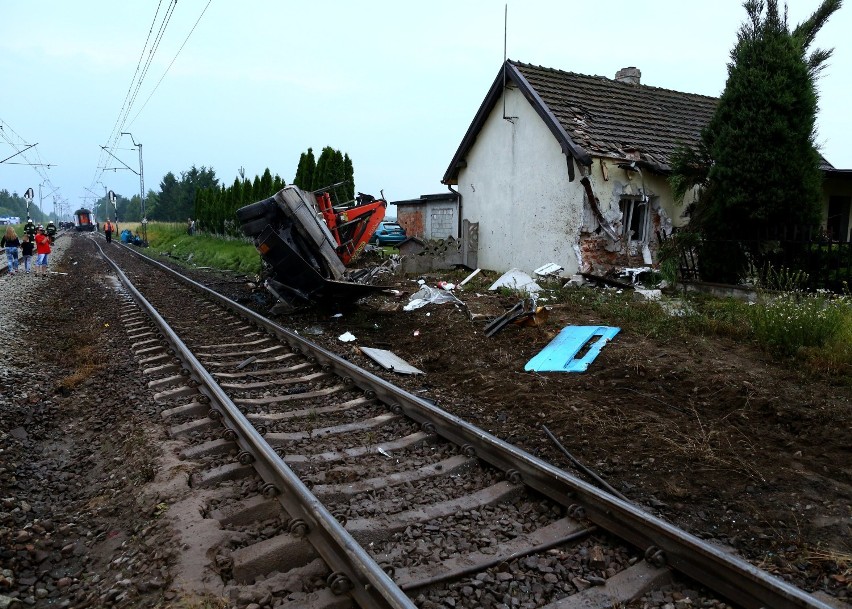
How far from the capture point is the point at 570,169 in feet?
44.5

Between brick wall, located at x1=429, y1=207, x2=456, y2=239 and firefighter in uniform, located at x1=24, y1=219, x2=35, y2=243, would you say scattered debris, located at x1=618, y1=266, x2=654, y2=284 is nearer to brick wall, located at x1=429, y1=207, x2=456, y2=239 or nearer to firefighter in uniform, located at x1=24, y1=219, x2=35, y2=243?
brick wall, located at x1=429, y1=207, x2=456, y2=239

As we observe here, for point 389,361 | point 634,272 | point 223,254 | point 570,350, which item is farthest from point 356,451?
point 223,254

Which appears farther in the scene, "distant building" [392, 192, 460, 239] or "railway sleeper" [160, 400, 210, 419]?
"distant building" [392, 192, 460, 239]

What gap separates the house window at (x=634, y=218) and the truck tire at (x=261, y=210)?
8.16 meters

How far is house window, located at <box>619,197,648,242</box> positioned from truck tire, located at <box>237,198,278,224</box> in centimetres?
816

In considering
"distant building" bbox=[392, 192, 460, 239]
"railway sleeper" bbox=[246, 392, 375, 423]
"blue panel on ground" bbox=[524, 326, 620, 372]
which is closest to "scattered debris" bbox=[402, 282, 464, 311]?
"blue panel on ground" bbox=[524, 326, 620, 372]

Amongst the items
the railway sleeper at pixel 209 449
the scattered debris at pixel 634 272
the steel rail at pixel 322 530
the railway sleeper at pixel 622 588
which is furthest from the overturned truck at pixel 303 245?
the railway sleeper at pixel 622 588

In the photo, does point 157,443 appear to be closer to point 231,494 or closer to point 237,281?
point 231,494

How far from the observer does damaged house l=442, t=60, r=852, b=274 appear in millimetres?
13945

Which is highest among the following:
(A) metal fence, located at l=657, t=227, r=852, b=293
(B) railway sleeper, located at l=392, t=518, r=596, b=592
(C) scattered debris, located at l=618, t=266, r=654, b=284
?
(A) metal fence, located at l=657, t=227, r=852, b=293

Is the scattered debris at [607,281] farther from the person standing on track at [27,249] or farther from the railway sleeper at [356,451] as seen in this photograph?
the person standing on track at [27,249]

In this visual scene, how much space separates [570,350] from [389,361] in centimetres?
232

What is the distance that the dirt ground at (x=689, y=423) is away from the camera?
12.5ft

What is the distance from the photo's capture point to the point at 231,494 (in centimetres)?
407
